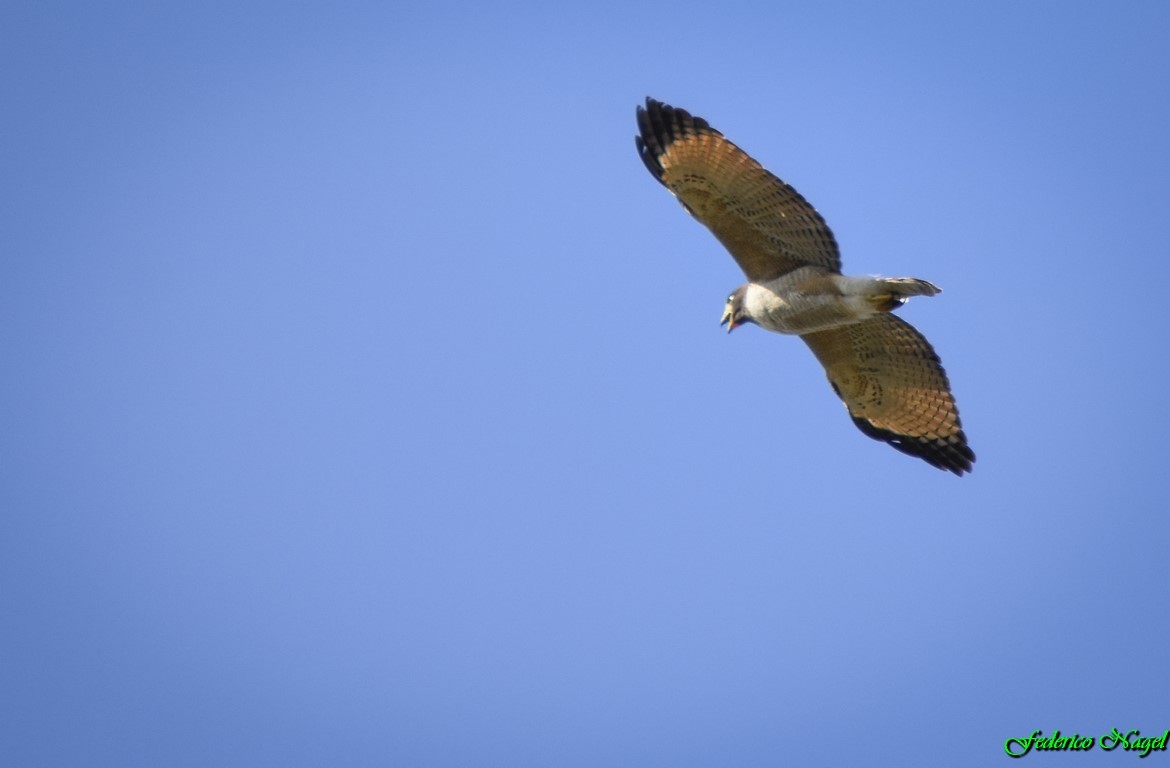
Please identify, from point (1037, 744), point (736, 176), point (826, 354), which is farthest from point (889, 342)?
point (1037, 744)

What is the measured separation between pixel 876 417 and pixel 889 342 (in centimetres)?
75

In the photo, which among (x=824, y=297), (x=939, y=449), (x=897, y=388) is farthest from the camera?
(x=939, y=449)


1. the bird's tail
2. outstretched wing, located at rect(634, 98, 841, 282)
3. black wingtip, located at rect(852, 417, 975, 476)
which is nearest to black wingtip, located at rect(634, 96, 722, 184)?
outstretched wing, located at rect(634, 98, 841, 282)

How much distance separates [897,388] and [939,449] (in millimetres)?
597

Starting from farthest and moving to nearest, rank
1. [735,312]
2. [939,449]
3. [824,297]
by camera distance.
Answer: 1. [939,449]
2. [735,312]
3. [824,297]

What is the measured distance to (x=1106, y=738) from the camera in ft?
29.9

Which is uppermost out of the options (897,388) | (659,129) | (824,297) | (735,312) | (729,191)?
(659,129)

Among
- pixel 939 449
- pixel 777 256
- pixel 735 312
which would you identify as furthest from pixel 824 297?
pixel 939 449

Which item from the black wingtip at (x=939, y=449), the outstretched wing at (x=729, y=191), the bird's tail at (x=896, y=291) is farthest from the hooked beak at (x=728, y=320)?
the black wingtip at (x=939, y=449)

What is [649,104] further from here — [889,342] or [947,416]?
[947,416]

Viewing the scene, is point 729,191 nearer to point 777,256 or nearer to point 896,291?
point 777,256

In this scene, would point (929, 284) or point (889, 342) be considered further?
point (889, 342)

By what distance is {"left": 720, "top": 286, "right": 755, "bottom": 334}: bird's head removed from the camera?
9922 millimetres

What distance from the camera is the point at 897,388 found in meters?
10.6
